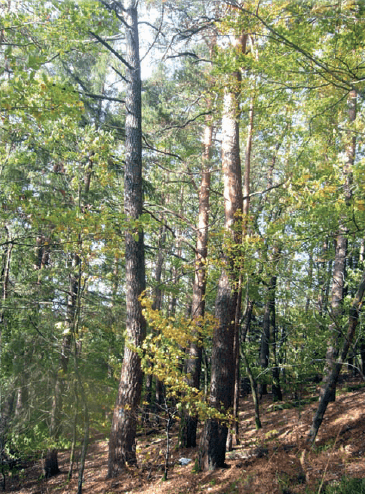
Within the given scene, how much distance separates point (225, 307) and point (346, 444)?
10.3ft

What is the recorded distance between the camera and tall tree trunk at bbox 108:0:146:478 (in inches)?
228

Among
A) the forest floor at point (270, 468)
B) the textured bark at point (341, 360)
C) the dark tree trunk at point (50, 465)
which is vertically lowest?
the dark tree trunk at point (50, 465)

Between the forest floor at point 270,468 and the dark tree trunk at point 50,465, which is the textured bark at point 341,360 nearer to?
the forest floor at point 270,468

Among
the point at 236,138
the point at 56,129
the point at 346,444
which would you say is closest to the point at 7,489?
the point at 346,444

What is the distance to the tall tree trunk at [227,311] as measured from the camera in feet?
17.6

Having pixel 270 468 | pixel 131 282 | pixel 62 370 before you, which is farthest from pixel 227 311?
pixel 62 370

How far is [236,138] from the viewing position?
21.1 feet

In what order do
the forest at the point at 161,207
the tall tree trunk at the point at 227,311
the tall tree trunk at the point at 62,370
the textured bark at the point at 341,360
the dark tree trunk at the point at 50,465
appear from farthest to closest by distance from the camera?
the dark tree trunk at the point at 50,465 → the tall tree trunk at the point at 62,370 → the tall tree trunk at the point at 227,311 → the forest at the point at 161,207 → the textured bark at the point at 341,360

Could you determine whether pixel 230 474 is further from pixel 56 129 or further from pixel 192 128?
pixel 192 128

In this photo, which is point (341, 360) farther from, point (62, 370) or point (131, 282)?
point (62, 370)

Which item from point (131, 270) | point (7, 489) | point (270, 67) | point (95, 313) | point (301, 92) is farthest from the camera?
point (7, 489)

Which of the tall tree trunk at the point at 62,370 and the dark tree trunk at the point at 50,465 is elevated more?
the tall tree trunk at the point at 62,370

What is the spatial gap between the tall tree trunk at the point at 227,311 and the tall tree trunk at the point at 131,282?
1.35 metres

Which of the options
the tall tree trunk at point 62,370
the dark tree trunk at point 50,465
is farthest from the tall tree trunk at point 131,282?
the dark tree trunk at point 50,465
